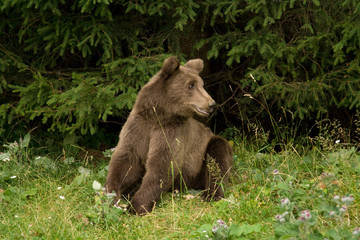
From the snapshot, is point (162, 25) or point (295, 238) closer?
point (295, 238)

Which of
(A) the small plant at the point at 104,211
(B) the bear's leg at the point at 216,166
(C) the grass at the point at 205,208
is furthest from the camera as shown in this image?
(B) the bear's leg at the point at 216,166

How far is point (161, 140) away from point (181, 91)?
493 mm

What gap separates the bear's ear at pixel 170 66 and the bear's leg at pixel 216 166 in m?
0.90

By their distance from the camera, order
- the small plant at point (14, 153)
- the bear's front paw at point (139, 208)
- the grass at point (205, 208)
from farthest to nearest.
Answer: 1. the small plant at point (14, 153)
2. the bear's front paw at point (139, 208)
3. the grass at point (205, 208)

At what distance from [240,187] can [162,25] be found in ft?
9.14

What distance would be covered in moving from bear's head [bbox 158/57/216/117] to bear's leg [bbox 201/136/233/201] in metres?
0.56

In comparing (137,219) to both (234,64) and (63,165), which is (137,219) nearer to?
(63,165)

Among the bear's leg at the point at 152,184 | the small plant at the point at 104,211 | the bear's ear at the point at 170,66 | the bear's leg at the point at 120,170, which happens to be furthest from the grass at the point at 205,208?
the bear's ear at the point at 170,66

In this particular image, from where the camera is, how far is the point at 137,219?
431 centimetres

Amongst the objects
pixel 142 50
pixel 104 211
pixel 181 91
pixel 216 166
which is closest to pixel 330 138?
pixel 216 166

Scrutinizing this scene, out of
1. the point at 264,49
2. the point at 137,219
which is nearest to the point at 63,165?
the point at 137,219

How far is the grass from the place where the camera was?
138 inches

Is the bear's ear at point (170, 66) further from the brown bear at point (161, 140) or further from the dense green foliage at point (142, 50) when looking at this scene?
the dense green foliage at point (142, 50)

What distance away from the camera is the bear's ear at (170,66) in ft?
14.9
